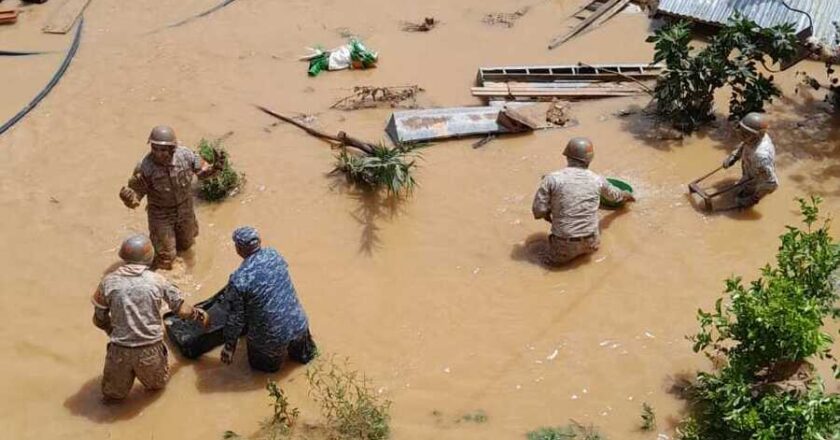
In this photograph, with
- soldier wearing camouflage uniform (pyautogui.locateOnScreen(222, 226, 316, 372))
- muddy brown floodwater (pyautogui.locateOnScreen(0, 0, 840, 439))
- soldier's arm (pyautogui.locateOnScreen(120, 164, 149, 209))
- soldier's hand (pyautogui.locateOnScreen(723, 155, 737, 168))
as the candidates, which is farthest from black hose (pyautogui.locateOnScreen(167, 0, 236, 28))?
soldier's hand (pyautogui.locateOnScreen(723, 155, 737, 168))

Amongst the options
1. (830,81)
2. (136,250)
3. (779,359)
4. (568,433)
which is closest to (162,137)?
(136,250)

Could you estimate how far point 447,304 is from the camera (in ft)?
23.2

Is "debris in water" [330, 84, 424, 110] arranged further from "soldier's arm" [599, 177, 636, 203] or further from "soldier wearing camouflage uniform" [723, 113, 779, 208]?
"soldier wearing camouflage uniform" [723, 113, 779, 208]

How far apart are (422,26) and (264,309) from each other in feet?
22.4

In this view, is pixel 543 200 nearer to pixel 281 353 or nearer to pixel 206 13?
pixel 281 353

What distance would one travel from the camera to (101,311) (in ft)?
19.2

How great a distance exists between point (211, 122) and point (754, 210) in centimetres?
624

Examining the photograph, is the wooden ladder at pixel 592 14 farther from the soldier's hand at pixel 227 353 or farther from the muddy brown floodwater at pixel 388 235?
the soldier's hand at pixel 227 353

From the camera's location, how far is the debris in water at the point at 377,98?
9.97 metres

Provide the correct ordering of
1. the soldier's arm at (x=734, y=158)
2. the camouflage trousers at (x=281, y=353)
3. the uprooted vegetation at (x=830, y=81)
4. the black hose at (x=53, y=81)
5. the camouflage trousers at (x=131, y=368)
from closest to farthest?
1. the camouflage trousers at (x=131, y=368)
2. the camouflage trousers at (x=281, y=353)
3. the soldier's arm at (x=734, y=158)
4. the uprooted vegetation at (x=830, y=81)
5. the black hose at (x=53, y=81)

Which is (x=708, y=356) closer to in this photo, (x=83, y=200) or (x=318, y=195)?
(x=318, y=195)

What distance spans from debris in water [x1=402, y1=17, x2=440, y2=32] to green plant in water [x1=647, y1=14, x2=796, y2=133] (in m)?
3.65

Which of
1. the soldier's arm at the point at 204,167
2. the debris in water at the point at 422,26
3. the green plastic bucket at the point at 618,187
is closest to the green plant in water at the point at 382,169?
the soldier's arm at the point at 204,167

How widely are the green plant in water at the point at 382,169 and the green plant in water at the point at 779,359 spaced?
3.61m
